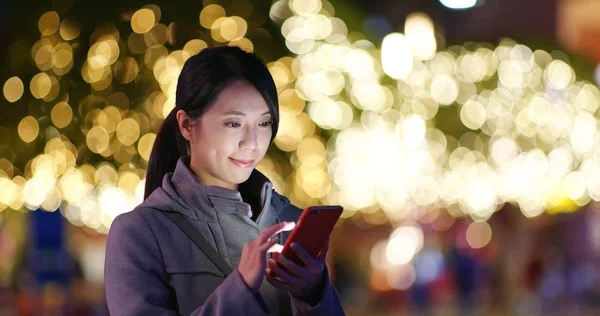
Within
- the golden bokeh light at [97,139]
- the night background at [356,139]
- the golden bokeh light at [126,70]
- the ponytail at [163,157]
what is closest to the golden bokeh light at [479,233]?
the night background at [356,139]

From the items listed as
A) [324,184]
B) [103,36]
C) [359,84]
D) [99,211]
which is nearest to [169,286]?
[103,36]

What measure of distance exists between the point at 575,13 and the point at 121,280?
4153 cm

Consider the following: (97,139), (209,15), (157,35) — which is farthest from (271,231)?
(97,139)

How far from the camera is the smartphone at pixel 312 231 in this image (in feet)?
9.77

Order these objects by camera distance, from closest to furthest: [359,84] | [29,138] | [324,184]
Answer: [29,138]
[359,84]
[324,184]

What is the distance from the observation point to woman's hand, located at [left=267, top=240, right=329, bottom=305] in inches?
118

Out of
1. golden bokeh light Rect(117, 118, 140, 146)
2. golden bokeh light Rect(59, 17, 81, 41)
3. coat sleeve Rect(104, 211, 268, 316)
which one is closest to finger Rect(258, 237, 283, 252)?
coat sleeve Rect(104, 211, 268, 316)

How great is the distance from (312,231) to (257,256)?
165 millimetres

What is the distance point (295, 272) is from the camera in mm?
3012

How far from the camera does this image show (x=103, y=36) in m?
13.1

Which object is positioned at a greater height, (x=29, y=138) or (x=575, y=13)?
(x=575, y=13)

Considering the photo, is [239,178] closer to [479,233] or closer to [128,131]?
[128,131]

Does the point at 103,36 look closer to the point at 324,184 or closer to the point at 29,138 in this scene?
the point at 29,138

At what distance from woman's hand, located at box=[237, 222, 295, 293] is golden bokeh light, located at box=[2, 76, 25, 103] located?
11.7m
